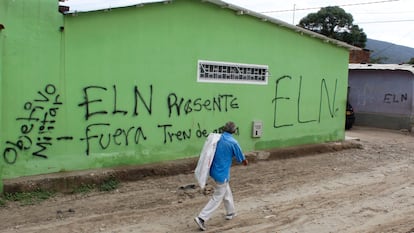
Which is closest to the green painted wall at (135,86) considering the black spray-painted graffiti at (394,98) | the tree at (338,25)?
the black spray-painted graffiti at (394,98)

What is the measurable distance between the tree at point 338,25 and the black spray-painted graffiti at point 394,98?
69.6 ft

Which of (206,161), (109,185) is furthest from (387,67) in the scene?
(206,161)

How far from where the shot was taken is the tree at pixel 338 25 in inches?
1551

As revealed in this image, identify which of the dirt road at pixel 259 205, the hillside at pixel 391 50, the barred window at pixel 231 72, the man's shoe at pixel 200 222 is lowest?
the dirt road at pixel 259 205

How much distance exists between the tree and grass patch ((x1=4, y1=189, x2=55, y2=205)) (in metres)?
35.1

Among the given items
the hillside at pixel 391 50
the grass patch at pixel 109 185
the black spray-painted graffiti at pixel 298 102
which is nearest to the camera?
the grass patch at pixel 109 185

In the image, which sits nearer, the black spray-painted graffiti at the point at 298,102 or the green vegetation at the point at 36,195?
the green vegetation at the point at 36,195

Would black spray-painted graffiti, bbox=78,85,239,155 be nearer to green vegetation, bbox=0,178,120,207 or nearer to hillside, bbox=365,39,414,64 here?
green vegetation, bbox=0,178,120,207

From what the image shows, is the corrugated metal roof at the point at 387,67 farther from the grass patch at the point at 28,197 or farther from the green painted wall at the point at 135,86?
the grass patch at the point at 28,197

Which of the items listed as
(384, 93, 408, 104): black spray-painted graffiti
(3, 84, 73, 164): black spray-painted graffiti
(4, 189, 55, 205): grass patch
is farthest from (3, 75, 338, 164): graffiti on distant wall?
(384, 93, 408, 104): black spray-painted graffiti

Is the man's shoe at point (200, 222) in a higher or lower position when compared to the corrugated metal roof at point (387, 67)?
lower

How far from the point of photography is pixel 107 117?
8836 millimetres

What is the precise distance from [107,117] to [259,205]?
3.30 metres

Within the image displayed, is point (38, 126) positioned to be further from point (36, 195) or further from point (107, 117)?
point (107, 117)
